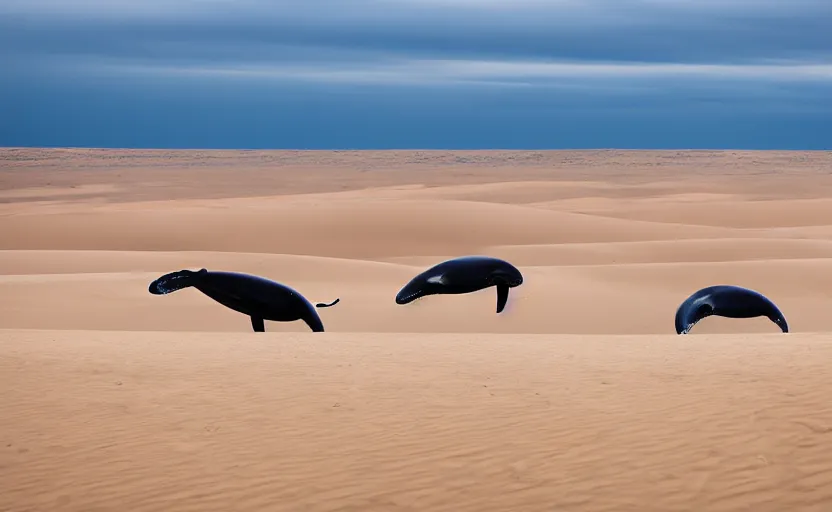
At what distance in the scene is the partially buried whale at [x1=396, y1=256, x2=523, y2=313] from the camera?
1852cm

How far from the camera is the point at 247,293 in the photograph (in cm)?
1541

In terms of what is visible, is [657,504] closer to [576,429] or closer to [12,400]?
[576,429]

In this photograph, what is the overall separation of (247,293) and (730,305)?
752 centimetres

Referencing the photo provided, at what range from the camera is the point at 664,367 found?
32.4ft

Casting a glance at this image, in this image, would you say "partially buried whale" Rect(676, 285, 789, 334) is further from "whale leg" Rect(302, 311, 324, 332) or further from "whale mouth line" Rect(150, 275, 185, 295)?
"whale mouth line" Rect(150, 275, 185, 295)

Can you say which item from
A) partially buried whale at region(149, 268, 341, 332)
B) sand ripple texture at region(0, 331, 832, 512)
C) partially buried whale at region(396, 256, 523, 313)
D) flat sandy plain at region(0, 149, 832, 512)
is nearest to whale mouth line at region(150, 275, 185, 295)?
partially buried whale at region(149, 268, 341, 332)

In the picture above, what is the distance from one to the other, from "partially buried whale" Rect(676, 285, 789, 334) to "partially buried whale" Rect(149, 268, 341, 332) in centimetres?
580

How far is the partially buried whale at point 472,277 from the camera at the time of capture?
18516 millimetres

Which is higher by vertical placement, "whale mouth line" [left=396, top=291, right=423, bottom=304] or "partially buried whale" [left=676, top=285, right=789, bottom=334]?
"partially buried whale" [left=676, top=285, right=789, bottom=334]

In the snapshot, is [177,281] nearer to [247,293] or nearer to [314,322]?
[247,293]

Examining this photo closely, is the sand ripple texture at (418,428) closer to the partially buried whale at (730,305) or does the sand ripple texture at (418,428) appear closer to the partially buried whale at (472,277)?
the partially buried whale at (730,305)

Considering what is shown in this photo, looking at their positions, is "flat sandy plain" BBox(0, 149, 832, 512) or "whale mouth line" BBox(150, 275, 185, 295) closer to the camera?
"flat sandy plain" BBox(0, 149, 832, 512)

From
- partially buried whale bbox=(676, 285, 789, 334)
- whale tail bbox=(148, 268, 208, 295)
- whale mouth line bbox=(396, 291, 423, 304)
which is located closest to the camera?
whale tail bbox=(148, 268, 208, 295)

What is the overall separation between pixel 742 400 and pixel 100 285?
1488 centimetres
